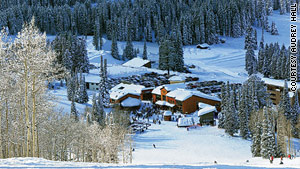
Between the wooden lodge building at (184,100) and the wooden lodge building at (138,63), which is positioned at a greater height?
the wooden lodge building at (138,63)

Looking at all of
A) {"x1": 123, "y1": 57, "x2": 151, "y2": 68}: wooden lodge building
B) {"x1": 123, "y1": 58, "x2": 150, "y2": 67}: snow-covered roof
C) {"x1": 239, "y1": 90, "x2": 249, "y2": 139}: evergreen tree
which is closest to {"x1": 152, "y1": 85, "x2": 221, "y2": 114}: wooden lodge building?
{"x1": 239, "y1": 90, "x2": 249, "y2": 139}: evergreen tree

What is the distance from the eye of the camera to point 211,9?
123125mm

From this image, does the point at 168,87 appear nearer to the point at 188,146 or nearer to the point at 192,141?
the point at 192,141

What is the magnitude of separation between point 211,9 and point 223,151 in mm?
89367

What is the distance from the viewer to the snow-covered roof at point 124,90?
63094mm

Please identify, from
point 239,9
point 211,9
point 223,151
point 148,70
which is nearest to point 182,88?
point 148,70

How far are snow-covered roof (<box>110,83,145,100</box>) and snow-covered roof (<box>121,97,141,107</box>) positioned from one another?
108 cm

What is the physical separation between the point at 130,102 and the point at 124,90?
12.7 ft

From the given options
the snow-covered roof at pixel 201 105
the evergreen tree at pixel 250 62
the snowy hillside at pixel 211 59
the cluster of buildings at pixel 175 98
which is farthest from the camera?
the evergreen tree at pixel 250 62

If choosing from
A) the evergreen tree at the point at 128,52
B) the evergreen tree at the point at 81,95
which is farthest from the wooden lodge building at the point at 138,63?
the evergreen tree at the point at 81,95

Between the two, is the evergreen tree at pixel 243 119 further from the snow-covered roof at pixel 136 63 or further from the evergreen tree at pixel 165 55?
the snow-covered roof at pixel 136 63

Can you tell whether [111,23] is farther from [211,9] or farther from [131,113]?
[131,113]

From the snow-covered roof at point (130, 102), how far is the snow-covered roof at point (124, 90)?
108 cm

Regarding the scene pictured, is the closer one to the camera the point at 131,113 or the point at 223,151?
the point at 223,151
